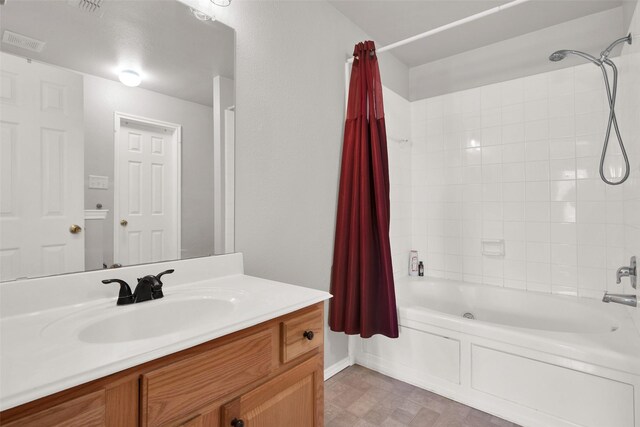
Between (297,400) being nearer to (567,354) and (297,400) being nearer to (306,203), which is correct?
(306,203)

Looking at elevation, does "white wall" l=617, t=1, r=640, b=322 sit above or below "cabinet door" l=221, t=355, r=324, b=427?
above

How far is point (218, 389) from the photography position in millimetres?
887

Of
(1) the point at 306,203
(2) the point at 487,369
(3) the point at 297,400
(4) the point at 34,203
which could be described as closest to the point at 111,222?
(4) the point at 34,203

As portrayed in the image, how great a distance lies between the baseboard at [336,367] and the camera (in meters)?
2.18

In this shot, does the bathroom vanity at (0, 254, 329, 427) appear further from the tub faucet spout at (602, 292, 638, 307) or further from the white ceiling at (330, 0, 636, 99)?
the white ceiling at (330, 0, 636, 99)

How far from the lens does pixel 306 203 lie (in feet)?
Answer: 6.64

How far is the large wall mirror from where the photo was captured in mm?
1003

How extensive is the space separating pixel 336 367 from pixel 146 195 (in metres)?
1.71

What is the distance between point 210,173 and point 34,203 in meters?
0.65

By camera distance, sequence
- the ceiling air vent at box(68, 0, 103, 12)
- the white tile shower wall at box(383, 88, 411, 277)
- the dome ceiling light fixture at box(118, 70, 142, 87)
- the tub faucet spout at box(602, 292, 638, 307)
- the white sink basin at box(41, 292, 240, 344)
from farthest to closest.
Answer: the white tile shower wall at box(383, 88, 411, 277) < the tub faucet spout at box(602, 292, 638, 307) < the dome ceiling light fixture at box(118, 70, 142, 87) < the ceiling air vent at box(68, 0, 103, 12) < the white sink basin at box(41, 292, 240, 344)

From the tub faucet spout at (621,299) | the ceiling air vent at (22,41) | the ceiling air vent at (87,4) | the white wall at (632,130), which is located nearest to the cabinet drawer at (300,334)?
the ceiling air vent at (22,41)

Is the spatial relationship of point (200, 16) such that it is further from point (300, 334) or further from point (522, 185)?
point (522, 185)

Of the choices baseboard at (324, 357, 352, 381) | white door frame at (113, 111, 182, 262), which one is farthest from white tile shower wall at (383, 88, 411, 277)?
white door frame at (113, 111, 182, 262)

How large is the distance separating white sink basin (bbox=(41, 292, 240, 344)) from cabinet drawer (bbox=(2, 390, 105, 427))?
22cm
